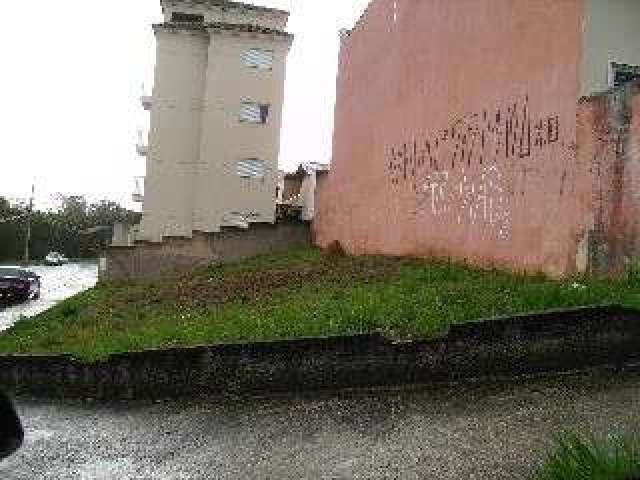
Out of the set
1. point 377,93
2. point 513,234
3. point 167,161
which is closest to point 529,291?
point 513,234

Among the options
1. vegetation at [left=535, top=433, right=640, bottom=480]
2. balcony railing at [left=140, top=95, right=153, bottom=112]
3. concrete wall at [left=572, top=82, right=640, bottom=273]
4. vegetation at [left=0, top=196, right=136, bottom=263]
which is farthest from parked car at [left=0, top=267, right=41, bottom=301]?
vegetation at [left=535, top=433, right=640, bottom=480]

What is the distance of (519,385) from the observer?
796cm

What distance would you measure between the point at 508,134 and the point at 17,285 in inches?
865

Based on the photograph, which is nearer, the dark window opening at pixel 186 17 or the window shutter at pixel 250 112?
the window shutter at pixel 250 112

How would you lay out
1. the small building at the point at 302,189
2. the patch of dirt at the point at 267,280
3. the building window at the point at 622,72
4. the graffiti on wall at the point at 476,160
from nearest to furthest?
the building window at the point at 622,72, the graffiti on wall at the point at 476,160, the patch of dirt at the point at 267,280, the small building at the point at 302,189

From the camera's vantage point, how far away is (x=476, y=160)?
14.0 metres

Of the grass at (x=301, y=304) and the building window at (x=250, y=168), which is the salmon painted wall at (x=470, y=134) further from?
the building window at (x=250, y=168)

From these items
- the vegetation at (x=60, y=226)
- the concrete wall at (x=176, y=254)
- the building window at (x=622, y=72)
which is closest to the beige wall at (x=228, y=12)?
the concrete wall at (x=176, y=254)

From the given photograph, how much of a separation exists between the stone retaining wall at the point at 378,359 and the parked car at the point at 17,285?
20.8m

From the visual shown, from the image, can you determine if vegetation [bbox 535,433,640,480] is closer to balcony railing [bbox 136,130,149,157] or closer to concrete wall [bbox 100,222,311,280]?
concrete wall [bbox 100,222,311,280]

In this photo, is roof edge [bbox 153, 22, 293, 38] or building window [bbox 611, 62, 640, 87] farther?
roof edge [bbox 153, 22, 293, 38]

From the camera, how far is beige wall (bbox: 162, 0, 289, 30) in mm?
38438

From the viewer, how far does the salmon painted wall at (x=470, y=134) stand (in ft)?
37.8

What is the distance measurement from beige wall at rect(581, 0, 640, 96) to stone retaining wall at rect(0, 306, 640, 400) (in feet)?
14.0
